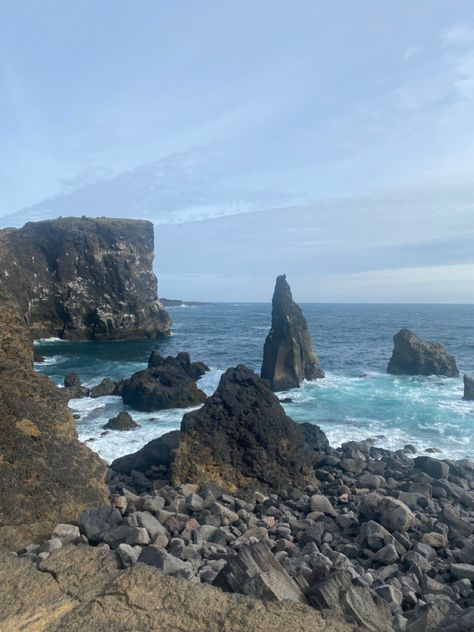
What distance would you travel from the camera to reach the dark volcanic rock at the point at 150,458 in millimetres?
14133

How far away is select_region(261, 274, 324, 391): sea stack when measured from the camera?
30.1 meters

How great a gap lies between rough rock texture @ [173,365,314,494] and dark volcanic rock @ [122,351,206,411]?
9957 mm

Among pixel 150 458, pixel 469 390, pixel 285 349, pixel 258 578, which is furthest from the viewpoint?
pixel 285 349

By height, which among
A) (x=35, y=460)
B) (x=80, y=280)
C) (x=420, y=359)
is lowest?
(x=420, y=359)

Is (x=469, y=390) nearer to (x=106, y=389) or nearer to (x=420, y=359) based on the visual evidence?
(x=420, y=359)

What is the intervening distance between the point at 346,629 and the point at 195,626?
62.2 inches

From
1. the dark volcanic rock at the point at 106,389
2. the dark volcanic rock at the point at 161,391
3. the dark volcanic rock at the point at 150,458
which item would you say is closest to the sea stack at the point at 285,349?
the dark volcanic rock at the point at 161,391

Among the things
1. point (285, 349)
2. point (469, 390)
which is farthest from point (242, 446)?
point (469, 390)

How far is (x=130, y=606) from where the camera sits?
5281 millimetres

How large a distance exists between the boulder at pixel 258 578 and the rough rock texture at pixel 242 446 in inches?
259

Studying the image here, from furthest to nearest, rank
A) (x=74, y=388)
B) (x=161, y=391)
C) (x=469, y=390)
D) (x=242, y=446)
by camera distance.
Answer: (x=74, y=388) → (x=469, y=390) → (x=161, y=391) → (x=242, y=446)

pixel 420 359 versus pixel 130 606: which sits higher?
pixel 130 606

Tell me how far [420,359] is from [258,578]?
31.6 metres

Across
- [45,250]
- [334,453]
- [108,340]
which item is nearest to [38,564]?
[334,453]
